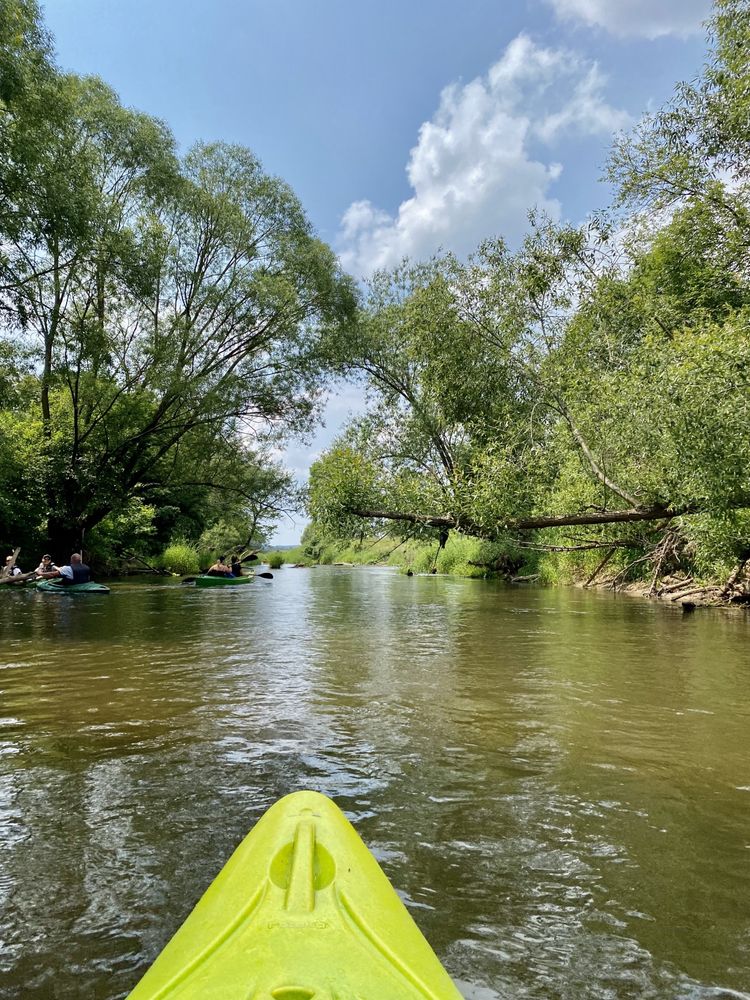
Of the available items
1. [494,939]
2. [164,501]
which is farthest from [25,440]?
[494,939]

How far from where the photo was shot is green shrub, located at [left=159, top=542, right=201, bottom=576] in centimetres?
2939

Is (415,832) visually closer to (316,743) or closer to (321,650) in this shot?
(316,743)

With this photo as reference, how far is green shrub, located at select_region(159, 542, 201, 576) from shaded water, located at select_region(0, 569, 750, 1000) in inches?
874

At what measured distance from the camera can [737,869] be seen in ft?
8.36

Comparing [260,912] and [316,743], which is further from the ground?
[260,912]

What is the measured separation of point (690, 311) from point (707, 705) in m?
9.19

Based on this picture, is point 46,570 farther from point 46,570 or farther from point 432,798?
point 432,798

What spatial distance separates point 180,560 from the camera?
29516 mm

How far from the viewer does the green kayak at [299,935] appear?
150cm

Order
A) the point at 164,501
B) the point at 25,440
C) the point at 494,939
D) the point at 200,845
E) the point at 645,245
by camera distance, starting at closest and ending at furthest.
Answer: the point at 494,939, the point at 200,845, the point at 645,245, the point at 25,440, the point at 164,501

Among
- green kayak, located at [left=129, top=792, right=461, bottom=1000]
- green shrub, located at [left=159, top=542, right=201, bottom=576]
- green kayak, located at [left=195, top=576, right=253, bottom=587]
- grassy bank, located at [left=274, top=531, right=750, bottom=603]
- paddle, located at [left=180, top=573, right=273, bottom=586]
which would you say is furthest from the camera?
green shrub, located at [left=159, top=542, right=201, bottom=576]

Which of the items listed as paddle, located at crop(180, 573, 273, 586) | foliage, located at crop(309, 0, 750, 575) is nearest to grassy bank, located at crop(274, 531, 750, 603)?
foliage, located at crop(309, 0, 750, 575)

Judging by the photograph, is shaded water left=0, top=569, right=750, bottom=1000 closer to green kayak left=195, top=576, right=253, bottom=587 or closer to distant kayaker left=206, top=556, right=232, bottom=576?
green kayak left=195, top=576, right=253, bottom=587

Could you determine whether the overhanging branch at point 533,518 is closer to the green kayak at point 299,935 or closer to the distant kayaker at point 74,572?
the distant kayaker at point 74,572
